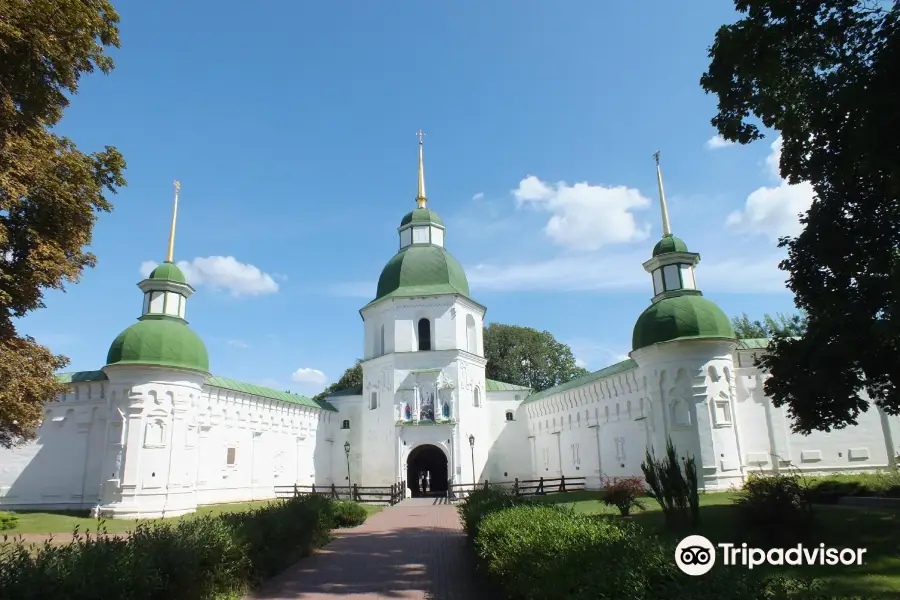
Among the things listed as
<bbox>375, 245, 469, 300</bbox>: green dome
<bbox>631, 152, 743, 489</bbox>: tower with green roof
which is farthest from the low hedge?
<bbox>375, 245, 469, 300</bbox>: green dome

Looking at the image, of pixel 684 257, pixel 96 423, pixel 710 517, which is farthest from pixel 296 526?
pixel 684 257

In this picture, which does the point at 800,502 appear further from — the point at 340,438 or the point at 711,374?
the point at 340,438

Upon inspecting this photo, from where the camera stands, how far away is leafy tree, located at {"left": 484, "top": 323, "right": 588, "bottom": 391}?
52.6 m

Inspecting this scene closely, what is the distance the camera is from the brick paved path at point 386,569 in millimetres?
9211

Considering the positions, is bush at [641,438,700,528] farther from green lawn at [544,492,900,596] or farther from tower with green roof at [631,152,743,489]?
tower with green roof at [631,152,743,489]

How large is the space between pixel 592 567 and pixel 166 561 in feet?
17.3

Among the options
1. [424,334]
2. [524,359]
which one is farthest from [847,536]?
[524,359]

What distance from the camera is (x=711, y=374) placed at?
74.9 feet

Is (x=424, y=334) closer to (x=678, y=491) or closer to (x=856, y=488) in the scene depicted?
(x=856, y=488)

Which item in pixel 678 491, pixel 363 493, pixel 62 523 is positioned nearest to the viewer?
pixel 678 491

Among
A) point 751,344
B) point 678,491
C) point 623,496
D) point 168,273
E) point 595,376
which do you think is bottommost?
point 623,496

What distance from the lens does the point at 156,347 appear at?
23.6 m

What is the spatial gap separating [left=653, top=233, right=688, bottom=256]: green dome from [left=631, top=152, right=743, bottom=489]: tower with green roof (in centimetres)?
244

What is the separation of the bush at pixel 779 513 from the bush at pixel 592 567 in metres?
5.46
